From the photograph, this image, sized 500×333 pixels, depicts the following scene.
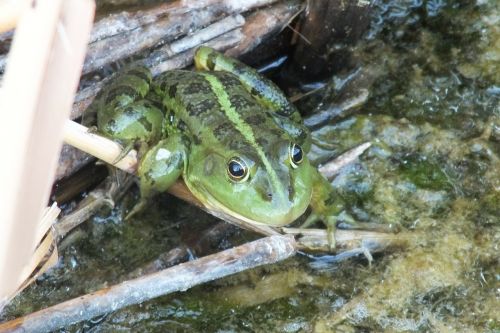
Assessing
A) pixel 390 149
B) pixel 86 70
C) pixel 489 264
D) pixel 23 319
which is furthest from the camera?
pixel 390 149

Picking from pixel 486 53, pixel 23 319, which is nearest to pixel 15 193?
pixel 23 319

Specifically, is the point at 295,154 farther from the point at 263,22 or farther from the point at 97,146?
the point at 263,22

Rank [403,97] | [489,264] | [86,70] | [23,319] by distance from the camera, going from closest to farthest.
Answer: [23,319] → [489,264] → [86,70] → [403,97]

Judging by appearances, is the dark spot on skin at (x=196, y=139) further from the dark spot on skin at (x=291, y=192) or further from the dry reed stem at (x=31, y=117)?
the dry reed stem at (x=31, y=117)

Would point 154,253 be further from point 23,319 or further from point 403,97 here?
point 403,97

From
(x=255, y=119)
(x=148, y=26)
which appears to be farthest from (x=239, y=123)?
(x=148, y=26)

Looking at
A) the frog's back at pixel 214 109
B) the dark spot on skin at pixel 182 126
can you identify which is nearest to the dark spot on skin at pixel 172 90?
the frog's back at pixel 214 109

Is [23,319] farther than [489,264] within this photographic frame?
No

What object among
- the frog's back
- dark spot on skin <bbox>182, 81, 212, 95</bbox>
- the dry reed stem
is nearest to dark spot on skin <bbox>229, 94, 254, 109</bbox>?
the frog's back
